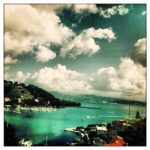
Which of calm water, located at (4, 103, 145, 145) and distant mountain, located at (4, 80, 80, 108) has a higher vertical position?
distant mountain, located at (4, 80, 80, 108)

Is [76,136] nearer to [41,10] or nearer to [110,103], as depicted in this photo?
[110,103]

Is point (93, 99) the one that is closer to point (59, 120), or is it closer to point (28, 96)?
point (59, 120)

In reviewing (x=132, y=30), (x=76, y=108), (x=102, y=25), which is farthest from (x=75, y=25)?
(x=76, y=108)

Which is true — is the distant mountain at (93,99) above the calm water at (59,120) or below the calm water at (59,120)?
above

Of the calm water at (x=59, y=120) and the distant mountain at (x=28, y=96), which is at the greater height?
the distant mountain at (x=28, y=96)
